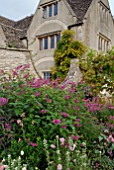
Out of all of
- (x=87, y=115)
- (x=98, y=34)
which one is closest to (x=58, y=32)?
(x=98, y=34)

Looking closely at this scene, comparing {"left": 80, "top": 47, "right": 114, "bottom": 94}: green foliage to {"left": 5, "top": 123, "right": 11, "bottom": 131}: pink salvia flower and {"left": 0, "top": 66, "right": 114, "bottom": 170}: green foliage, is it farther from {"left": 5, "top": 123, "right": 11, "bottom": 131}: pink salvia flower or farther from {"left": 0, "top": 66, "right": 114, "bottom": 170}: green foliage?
{"left": 5, "top": 123, "right": 11, "bottom": 131}: pink salvia flower

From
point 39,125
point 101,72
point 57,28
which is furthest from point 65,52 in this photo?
point 39,125

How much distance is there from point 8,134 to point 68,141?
28.7 inches

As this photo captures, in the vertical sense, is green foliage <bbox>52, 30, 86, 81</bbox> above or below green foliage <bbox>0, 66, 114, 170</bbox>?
above

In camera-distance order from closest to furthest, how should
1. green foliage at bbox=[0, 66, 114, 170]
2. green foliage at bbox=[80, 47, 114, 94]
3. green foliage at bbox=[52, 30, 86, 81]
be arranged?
green foliage at bbox=[0, 66, 114, 170] → green foliage at bbox=[80, 47, 114, 94] → green foliage at bbox=[52, 30, 86, 81]

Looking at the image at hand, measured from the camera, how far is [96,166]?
8.27 feet

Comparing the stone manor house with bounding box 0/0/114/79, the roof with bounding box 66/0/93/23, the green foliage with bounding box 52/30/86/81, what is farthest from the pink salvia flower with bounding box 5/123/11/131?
the roof with bounding box 66/0/93/23

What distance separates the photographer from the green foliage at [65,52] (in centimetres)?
1344

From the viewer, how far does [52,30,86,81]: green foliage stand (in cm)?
1344

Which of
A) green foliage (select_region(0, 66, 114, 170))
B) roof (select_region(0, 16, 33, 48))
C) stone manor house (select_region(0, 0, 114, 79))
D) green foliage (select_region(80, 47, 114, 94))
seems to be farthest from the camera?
roof (select_region(0, 16, 33, 48))

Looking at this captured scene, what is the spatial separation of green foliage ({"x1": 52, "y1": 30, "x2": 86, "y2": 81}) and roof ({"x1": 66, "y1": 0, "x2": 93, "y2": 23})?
1.45 m

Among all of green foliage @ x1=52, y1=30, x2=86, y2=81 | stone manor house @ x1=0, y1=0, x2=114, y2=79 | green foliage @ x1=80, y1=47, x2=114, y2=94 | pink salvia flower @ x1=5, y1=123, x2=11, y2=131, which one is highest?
stone manor house @ x1=0, y1=0, x2=114, y2=79

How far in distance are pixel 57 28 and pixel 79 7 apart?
7.56ft

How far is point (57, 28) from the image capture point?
1522 centimetres
